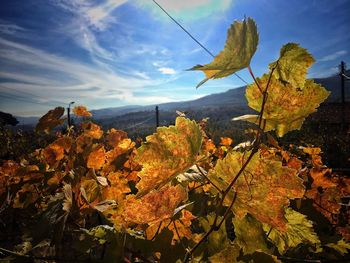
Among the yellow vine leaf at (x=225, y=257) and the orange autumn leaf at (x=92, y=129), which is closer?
the yellow vine leaf at (x=225, y=257)

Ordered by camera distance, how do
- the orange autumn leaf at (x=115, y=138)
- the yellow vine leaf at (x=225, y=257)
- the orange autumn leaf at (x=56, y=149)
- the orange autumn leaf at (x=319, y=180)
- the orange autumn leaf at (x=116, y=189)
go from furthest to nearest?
the orange autumn leaf at (x=115, y=138), the orange autumn leaf at (x=319, y=180), the orange autumn leaf at (x=56, y=149), the orange autumn leaf at (x=116, y=189), the yellow vine leaf at (x=225, y=257)

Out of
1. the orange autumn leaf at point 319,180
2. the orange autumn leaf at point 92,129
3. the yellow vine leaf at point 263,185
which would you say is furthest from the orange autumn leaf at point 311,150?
the yellow vine leaf at point 263,185

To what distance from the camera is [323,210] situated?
1527mm

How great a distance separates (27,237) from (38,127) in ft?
1.94

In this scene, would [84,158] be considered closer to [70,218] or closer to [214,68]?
[70,218]

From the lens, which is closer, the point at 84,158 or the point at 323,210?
the point at 84,158

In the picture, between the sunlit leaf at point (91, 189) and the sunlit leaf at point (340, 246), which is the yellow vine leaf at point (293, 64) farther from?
the sunlit leaf at point (340, 246)

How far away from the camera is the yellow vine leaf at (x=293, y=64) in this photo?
484 mm

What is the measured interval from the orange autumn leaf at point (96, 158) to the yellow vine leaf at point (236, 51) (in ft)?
2.58

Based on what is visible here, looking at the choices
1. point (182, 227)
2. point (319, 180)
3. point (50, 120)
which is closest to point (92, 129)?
point (50, 120)

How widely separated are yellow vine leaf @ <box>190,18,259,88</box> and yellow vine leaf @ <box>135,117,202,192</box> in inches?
5.6

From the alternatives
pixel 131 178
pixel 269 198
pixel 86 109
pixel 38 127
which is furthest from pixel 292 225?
pixel 86 109

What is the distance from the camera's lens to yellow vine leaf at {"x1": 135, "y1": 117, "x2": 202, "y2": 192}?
1.84 feet

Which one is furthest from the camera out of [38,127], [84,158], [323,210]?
[323,210]
